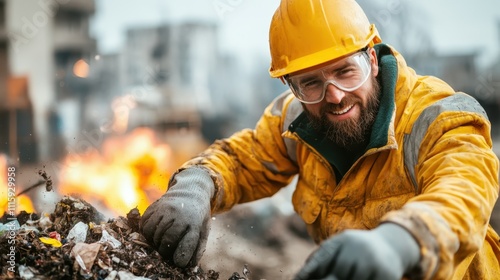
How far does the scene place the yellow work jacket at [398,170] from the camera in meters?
2.51

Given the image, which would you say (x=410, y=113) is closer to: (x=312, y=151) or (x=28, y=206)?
(x=312, y=151)

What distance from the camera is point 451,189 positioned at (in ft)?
8.63

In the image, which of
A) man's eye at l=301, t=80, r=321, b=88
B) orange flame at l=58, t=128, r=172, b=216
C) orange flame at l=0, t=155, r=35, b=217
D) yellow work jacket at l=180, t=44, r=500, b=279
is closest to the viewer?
yellow work jacket at l=180, t=44, r=500, b=279

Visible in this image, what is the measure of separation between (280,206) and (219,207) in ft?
28.1

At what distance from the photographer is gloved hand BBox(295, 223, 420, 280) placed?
7.09ft

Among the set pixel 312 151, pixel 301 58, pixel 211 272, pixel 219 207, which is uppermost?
pixel 301 58

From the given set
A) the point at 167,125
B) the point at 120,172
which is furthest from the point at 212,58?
the point at 120,172

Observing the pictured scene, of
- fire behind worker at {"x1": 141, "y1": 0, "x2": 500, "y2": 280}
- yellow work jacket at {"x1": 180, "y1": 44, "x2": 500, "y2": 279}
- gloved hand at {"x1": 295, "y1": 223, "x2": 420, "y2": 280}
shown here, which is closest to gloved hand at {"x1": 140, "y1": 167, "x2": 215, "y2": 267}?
fire behind worker at {"x1": 141, "y1": 0, "x2": 500, "y2": 280}

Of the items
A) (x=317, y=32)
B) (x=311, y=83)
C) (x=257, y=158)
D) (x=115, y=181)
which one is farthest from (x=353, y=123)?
(x=115, y=181)

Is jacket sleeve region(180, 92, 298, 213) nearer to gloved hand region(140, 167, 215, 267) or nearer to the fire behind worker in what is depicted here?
the fire behind worker

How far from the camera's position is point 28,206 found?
4555 millimetres

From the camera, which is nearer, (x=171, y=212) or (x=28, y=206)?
(x=171, y=212)

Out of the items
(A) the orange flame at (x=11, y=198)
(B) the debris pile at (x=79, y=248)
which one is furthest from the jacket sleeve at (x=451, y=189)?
(A) the orange flame at (x=11, y=198)

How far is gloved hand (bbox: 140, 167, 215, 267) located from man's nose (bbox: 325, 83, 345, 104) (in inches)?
39.2
